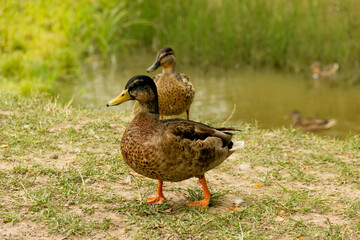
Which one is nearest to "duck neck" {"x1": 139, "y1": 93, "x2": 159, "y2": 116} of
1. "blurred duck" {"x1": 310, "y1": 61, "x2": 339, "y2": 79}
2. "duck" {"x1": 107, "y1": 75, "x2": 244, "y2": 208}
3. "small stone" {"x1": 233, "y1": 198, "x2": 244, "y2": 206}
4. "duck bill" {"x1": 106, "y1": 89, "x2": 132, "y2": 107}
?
"duck" {"x1": 107, "y1": 75, "x2": 244, "y2": 208}

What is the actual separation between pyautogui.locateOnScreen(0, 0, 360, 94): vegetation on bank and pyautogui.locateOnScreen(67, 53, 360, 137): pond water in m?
0.42

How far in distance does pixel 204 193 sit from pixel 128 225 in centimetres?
63

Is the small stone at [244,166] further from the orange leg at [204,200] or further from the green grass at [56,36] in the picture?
the green grass at [56,36]

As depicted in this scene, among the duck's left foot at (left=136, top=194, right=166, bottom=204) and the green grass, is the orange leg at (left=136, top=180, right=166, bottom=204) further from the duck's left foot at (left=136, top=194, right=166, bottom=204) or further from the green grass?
the green grass

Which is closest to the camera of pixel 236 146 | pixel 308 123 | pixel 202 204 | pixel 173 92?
pixel 202 204

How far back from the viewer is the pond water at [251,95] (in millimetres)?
7750

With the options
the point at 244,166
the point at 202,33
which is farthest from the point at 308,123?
the point at 202,33

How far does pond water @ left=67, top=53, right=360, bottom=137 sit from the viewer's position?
25.4 ft

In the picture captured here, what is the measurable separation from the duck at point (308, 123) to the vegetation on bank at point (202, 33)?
2194mm

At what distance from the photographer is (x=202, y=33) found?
32.3 ft

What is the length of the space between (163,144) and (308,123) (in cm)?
456

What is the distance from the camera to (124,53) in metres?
10.3

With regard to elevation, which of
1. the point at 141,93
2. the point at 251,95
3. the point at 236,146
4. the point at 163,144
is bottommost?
the point at 251,95

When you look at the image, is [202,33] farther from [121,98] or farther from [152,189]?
[121,98]
